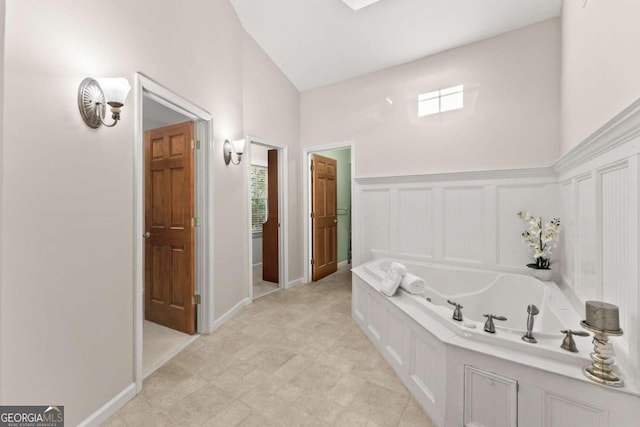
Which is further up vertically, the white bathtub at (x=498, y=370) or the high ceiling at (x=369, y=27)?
the high ceiling at (x=369, y=27)

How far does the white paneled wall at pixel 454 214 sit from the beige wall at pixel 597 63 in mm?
590

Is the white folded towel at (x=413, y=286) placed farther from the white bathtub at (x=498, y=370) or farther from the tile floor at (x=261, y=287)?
the tile floor at (x=261, y=287)

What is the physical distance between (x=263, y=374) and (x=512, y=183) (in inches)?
116

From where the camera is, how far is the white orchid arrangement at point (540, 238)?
8.16 feet

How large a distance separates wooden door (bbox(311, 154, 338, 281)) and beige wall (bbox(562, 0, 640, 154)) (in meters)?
3.07

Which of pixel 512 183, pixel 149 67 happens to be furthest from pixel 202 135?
pixel 512 183

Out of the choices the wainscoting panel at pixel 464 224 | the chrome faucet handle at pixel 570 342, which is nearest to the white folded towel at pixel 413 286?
the chrome faucet handle at pixel 570 342

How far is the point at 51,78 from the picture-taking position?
1402mm

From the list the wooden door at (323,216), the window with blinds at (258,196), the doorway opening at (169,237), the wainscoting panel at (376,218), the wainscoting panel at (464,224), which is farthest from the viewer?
the window with blinds at (258,196)

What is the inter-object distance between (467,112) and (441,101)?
332mm

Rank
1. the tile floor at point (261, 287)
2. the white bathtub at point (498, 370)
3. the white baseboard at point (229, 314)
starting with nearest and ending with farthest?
the white bathtub at point (498, 370), the white baseboard at point (229, 314), the tile floor at point (261, 287)

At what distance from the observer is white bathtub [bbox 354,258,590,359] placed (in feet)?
4.78

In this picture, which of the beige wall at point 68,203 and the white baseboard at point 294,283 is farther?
the white baseboard at point 294,283

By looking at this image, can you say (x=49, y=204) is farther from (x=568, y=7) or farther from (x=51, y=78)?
(x=568, y=7)
